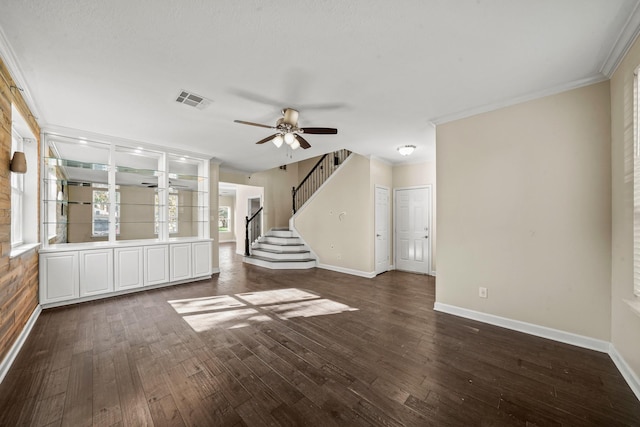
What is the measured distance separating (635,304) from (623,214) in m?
0.78

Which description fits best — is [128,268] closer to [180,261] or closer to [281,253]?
[180,261]

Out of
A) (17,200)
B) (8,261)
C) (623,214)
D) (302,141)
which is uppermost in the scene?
(302,141)

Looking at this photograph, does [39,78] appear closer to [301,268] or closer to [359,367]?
[359,367]

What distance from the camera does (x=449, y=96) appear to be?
9.20 feet

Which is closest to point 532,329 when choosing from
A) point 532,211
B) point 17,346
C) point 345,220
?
point 532,211

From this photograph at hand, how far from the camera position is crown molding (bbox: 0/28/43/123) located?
1.94 m

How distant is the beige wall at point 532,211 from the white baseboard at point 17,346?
463cm

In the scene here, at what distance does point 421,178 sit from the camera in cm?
586

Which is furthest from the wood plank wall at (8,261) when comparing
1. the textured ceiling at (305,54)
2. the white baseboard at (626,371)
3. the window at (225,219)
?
the window at (225,219)

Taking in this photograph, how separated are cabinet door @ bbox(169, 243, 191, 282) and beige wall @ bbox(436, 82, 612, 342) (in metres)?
4.68

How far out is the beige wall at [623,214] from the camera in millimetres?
2000

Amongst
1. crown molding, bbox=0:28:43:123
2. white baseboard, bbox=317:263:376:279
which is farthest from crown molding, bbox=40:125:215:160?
white baseboard, bbox=317:263:376:279

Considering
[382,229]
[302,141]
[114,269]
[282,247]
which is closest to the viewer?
[302,141]

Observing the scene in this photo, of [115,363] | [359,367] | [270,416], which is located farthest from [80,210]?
[359,367]
